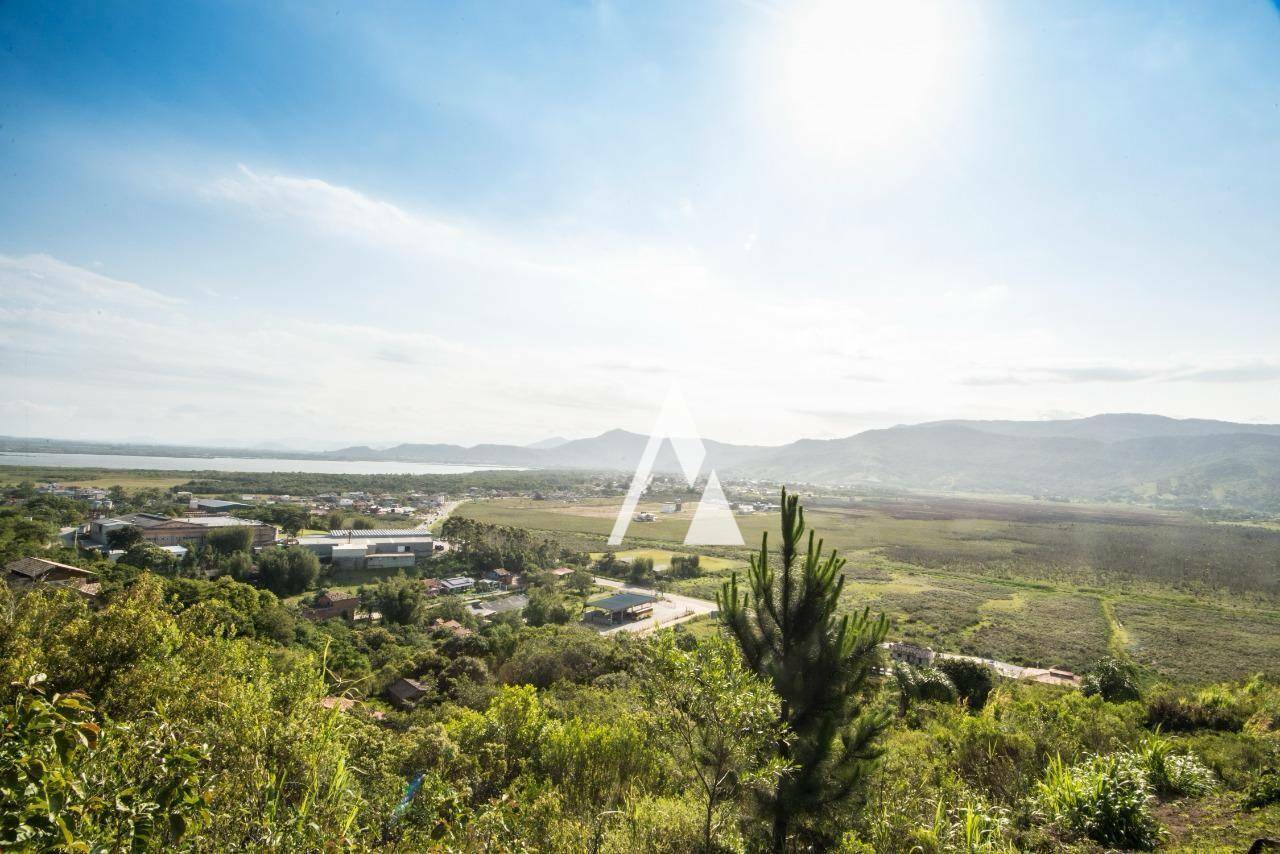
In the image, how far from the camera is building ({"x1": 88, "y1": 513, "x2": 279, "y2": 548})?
1608 inches

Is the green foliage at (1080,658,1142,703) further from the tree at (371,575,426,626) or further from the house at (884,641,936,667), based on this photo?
the tree at (371,575,426,626)

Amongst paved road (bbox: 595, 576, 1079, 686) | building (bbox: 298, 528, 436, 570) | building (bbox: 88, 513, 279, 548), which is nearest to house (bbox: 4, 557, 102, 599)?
building (bbox: 88, 513, 279, 548)

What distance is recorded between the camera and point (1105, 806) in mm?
5312

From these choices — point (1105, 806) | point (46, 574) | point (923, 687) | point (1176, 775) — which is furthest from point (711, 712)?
point (46, 574)

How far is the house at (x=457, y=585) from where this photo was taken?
123 ft

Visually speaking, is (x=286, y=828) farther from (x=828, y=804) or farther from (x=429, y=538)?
(x=429, y=538)

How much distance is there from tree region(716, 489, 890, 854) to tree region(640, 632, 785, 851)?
168 centimetres

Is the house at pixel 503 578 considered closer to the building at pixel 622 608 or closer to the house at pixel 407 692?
the building at pixel 622 608

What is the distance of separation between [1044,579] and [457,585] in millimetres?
53707

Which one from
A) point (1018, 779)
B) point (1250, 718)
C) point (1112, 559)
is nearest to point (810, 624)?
point (1018, 779)

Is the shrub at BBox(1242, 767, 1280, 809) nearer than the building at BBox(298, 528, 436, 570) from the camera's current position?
Yes

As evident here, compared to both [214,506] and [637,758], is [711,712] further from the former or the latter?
[214,506]

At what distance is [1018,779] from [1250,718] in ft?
20.7

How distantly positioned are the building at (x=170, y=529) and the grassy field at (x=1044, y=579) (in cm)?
2807
